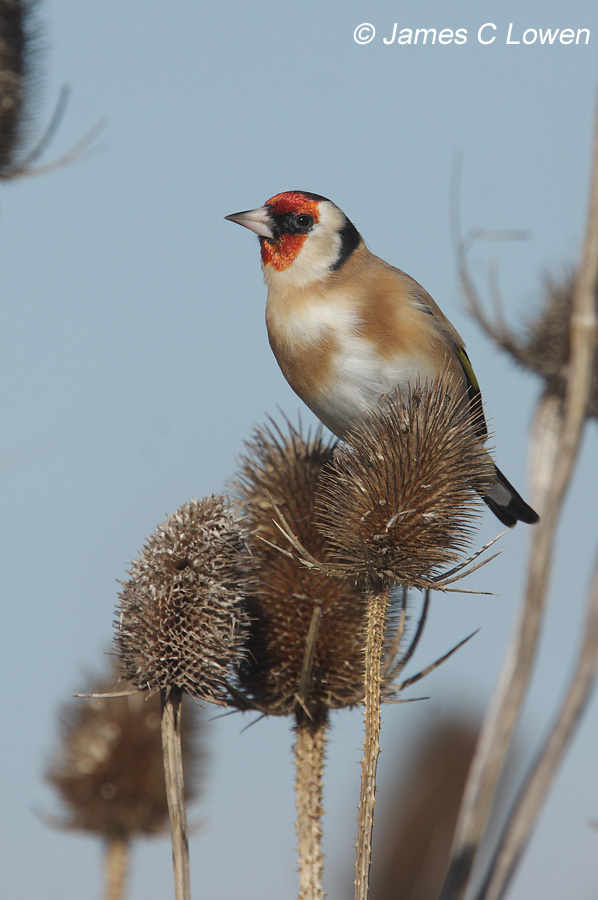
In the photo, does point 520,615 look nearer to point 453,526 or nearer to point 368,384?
point 453,526

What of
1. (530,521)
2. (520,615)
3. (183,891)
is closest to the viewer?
(183,891)

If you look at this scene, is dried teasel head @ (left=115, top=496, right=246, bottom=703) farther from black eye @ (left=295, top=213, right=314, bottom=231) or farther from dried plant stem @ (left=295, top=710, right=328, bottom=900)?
black eye @ (left=295, top=213, right=314, bottom=231)

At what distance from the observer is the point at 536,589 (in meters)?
3.60

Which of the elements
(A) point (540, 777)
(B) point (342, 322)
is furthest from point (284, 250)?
(A) point (540, 777)

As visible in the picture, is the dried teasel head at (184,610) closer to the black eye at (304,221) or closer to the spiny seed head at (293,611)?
the spiny seed head at (293,611)

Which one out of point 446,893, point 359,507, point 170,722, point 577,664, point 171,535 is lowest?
point 446,893

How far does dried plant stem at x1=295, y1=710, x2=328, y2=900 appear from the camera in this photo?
133 inches

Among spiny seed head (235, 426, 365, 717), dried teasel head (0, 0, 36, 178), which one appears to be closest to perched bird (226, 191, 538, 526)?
spiny seed head (235, 426, 365, 717)

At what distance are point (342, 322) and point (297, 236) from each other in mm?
699

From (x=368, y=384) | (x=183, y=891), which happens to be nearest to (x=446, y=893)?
(x=183, y=891)

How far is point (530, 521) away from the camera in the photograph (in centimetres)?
505

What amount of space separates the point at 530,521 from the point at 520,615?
1259mm

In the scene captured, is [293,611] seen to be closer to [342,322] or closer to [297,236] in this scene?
[342,322]

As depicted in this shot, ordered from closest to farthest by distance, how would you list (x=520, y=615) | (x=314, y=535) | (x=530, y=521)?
(x=520, y=615)
(x=314, y=535)
(x=530, y=521)
